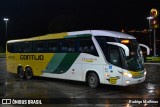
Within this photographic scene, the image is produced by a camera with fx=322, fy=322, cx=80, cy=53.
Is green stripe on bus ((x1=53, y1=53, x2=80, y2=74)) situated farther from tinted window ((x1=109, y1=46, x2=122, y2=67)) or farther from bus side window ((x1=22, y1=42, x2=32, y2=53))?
bus side window ((x1=22, y1=42, x2=32, y2=53))

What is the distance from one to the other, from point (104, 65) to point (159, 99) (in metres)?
3.82

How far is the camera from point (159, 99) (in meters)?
13.1

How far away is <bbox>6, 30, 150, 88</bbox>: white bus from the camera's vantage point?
15.5 meters

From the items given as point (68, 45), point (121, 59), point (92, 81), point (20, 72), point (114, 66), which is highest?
point (68, 45)

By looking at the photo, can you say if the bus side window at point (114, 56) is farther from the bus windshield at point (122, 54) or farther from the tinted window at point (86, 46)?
the tinted window at point (86, 46)

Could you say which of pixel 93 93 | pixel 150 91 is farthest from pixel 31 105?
pixel 150 91

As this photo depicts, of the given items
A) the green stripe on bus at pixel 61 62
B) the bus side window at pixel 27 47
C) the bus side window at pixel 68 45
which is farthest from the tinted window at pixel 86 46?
the bus side window at pixel 27 47

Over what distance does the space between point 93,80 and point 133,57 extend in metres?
2.46

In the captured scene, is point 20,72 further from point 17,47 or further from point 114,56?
point 114,56

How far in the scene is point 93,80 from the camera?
55.0 feet

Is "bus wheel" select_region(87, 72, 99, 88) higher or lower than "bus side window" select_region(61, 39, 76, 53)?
lower

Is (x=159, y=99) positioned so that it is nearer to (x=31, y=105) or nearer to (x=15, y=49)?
(x=31, y=105)

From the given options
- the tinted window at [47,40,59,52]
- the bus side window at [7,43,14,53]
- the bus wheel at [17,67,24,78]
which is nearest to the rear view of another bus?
the tinted window at [47,40,59,52]

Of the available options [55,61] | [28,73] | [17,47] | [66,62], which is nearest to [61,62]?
[66,62]
